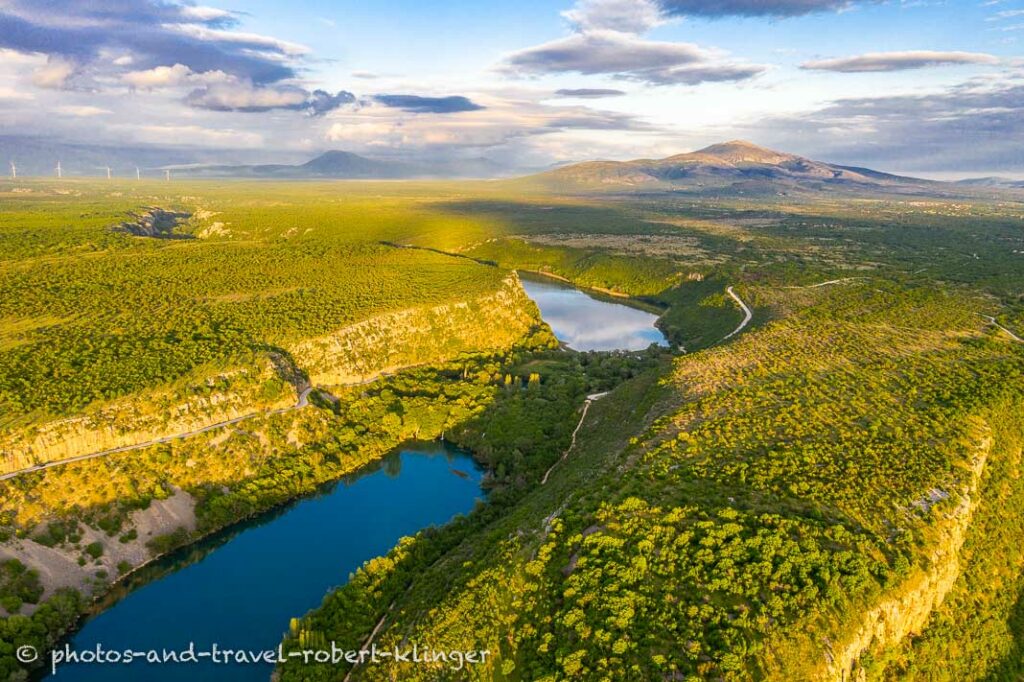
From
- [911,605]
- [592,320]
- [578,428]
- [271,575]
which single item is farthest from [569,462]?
[592,320]

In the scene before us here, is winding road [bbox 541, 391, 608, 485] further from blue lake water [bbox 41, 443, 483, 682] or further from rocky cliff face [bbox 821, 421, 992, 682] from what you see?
rocky cliff face [bbox 821, 421, 992, 682]

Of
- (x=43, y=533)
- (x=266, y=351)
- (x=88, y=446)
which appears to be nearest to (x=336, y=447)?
(x=266, y=351)

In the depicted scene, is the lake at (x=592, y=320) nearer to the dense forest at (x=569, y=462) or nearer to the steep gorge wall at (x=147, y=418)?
the dense forest at (x=569, y=462)

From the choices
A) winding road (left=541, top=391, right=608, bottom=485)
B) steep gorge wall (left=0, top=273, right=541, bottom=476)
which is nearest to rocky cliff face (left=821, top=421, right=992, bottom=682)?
winding road (left=541, top=391, right=608, bottom=485)

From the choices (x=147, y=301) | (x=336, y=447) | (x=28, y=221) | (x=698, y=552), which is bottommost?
(x=336, y=447)

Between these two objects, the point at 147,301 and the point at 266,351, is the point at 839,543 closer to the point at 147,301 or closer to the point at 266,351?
the point at 266,351

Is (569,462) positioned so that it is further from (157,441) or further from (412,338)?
(157,441)
